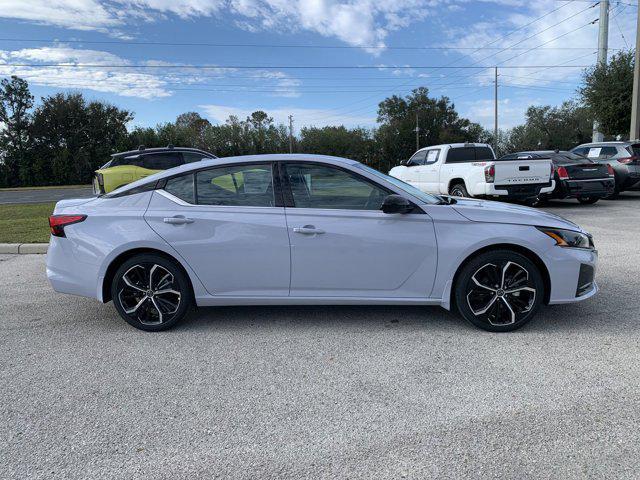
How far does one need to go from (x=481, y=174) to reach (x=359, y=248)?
8835 millimetres

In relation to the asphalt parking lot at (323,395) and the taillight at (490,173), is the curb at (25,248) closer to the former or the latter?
the asphalt parking lot at (323,395)

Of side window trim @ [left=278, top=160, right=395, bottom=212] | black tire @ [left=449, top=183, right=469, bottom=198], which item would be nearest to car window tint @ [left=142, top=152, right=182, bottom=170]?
black tire @ [left=449, top=183, right=469, bottom=198]

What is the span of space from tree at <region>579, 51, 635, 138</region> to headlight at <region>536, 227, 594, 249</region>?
77.0 feet

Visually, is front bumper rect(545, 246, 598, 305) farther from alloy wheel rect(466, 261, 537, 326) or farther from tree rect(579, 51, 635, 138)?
tree rect(579, 51, 635, 138)

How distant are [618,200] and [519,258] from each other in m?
13.4

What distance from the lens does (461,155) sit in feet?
46.1

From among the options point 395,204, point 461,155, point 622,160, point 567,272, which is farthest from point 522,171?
point 395,204

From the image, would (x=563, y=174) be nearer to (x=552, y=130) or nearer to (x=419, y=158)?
(x=419, y=158)

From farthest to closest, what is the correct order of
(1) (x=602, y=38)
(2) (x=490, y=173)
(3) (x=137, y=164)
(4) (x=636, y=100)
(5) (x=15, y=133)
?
(5) (x=15, y=133), (1) (x=602, y=38), (4) (x=636, y=100), (3) (x=137, y=164), (2) (x=490, y=173)

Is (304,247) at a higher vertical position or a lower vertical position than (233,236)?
lower

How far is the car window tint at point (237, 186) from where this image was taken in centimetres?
445

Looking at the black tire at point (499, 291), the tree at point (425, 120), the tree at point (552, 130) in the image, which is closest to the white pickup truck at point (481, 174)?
the black tire at point (499, 291)

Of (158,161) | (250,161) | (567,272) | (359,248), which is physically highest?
(158,161)

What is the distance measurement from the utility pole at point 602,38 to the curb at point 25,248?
25889 mm
